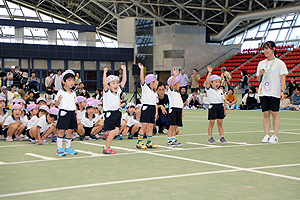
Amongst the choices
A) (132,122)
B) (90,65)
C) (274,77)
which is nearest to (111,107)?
(132,122)

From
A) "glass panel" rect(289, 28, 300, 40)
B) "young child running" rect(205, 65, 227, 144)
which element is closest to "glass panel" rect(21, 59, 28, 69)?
"glass panel" rect(289, 28, 300, 40)

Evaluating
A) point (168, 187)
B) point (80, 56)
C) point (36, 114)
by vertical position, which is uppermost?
point (80, 56)

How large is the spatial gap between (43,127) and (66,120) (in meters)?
2.16

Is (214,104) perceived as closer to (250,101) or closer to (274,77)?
→ (274,77)

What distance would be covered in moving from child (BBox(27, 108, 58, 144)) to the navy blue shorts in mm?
1931

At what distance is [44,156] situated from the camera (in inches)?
313

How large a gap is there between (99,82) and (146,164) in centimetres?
4262

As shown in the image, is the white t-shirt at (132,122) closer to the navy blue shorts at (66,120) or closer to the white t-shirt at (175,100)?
the white t-shirt at (175,100)

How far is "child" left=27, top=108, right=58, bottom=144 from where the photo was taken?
984 centimetres

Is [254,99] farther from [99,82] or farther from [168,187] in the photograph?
[99,82]

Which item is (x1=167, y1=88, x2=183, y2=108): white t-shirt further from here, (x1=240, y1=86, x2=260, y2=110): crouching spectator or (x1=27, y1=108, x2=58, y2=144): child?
(x1=240, y1=86, x2=260, y2=110): crouching spectator

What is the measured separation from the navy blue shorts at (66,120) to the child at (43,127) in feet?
6.34

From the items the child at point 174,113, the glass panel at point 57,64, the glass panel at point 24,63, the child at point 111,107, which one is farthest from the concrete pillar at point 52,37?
the child at point 111,107

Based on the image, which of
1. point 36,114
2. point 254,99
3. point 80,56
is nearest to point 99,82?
point 80,56
